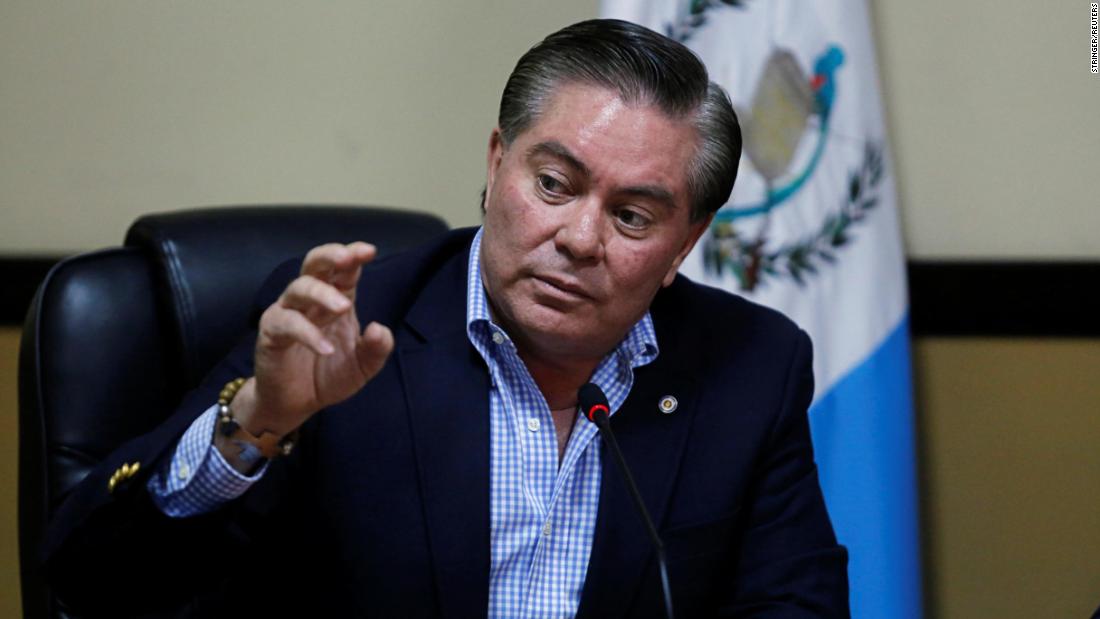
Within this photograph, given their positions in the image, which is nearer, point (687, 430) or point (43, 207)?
point (687, 430)

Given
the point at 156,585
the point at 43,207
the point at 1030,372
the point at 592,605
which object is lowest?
the point at 1030,372

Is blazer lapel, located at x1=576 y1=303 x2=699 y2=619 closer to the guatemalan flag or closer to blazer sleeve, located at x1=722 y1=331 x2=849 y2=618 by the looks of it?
blazer sleeve, located at x1=722 y1=331 x2=849 y2=618

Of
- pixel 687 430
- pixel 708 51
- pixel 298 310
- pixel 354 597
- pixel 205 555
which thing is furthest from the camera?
pixel 708 51

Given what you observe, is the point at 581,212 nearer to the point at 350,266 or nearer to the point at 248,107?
the point at 350,266

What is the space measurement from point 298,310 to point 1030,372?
1.92 metres

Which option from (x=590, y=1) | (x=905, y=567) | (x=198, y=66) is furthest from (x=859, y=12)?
(x=198, y=66)

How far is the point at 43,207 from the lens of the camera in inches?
113

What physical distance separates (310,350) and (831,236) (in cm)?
146

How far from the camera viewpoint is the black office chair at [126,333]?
66.4 inches

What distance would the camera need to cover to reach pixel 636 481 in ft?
5.55

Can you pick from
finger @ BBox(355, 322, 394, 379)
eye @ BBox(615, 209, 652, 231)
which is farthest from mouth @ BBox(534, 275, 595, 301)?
finger @ BBox(355, 322, 394, 379)

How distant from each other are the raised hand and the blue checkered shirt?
1.10 ft

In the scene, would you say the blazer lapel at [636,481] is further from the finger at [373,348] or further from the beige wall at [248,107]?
the beige wall at [248,107]

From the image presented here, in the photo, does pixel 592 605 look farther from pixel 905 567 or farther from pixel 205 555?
pixel 905 567
